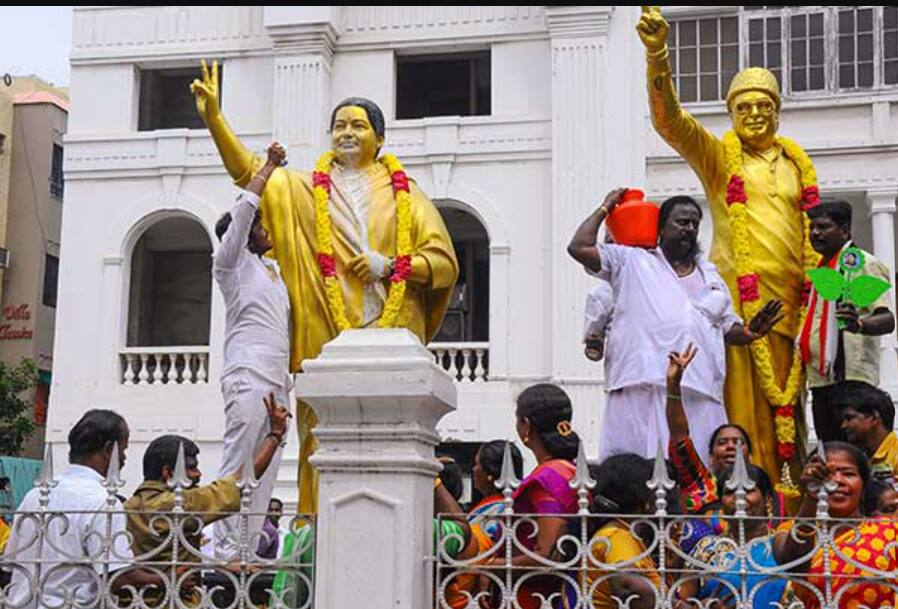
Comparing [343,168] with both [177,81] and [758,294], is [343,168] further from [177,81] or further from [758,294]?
[177,81]

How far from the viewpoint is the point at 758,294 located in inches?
230

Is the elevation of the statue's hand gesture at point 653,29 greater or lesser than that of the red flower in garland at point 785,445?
greater

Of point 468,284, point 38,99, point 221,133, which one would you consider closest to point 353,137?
point 221,133

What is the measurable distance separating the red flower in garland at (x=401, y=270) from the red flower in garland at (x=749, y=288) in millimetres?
1553

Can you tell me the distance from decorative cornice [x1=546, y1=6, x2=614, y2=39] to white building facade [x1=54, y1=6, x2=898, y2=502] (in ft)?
0.09

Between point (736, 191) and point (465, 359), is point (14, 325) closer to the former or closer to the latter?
point (465, 359)

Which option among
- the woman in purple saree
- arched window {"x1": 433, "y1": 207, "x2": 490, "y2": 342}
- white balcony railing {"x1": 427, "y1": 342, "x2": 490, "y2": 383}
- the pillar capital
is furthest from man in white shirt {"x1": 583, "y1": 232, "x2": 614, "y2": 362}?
arched window {"x1": 433, "y1": 207, "x2": 490, "y2": 342}

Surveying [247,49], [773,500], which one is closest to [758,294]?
[773,500]

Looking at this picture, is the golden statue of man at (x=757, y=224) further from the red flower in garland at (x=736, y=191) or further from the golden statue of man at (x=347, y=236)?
the golden statue of man at (x=347, y=236)

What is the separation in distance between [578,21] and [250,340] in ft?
39.8

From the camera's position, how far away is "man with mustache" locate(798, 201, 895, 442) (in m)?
5.58

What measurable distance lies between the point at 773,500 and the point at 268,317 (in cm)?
247

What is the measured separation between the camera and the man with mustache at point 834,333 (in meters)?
5.58

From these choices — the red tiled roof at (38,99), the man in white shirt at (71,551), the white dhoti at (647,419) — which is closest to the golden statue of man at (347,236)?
the white dhoti at (647,419)
